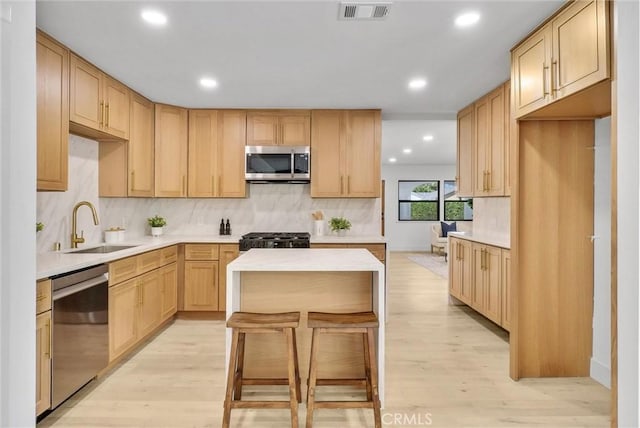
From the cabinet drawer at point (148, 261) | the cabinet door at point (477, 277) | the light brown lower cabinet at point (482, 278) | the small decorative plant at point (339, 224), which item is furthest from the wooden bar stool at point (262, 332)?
the small decorative plant at point (339, 224)

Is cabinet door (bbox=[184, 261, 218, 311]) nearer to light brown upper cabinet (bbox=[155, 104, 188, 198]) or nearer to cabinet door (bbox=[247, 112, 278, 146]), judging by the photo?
light brown upper cabinet (bbox=[155, 104, 188, 198])

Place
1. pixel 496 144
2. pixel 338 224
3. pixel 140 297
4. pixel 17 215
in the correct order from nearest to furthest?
pixel 17 215 → pixel 140 297 → pixel 496 144 → pixel 338 224

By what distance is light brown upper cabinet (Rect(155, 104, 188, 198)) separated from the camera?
4270 millimetres

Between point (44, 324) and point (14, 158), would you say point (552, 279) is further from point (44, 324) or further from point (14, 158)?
point (44, 324)

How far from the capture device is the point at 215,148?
4477mm

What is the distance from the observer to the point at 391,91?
3779 mm

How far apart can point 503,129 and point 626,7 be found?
2.90 metres

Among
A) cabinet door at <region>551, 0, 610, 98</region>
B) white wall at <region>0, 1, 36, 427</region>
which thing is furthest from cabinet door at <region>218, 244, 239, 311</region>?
white wall at <region>0, 1, 36, 427</region>

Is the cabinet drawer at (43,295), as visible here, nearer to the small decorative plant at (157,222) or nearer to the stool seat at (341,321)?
the stool seat at (341,321)

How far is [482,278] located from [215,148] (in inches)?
129

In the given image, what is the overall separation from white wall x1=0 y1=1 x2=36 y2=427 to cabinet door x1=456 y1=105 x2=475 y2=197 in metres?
4.22

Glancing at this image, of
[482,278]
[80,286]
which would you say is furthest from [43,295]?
[482,278]

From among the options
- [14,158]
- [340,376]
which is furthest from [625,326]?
[340,376]

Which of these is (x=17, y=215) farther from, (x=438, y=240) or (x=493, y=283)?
(x=438, y=240)
